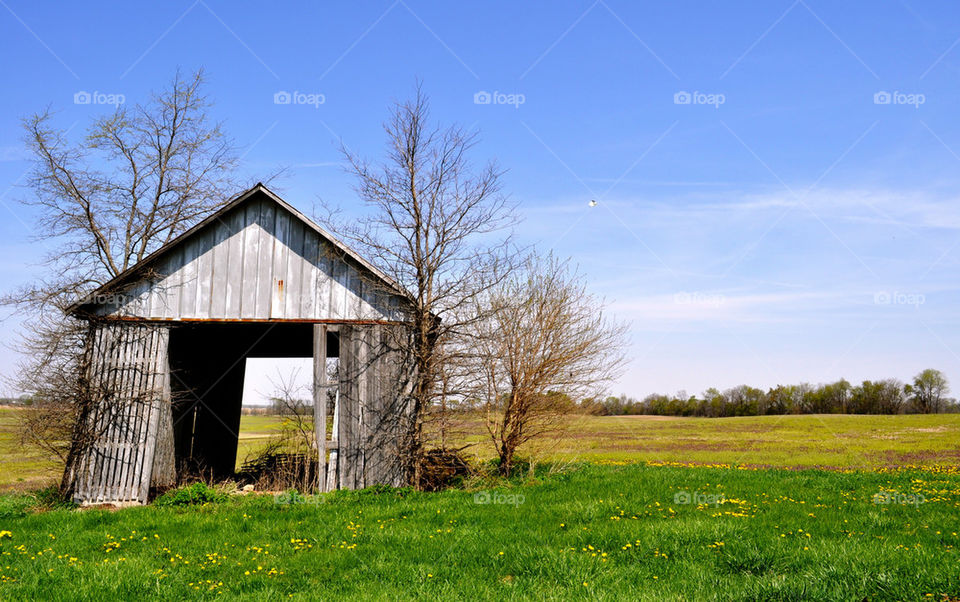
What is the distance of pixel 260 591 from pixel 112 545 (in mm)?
3664

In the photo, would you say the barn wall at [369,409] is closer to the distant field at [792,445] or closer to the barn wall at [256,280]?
the barn wall at [256,280]

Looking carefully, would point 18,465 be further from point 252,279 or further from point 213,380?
point 252,279

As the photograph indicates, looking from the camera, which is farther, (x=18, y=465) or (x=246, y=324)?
(x=18, y=465)

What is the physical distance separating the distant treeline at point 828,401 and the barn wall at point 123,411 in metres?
71.7

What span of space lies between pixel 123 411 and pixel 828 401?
9036cm

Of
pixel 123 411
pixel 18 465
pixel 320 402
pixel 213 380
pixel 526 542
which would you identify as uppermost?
pixel 213 380

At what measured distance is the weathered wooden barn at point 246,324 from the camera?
45.0 feet

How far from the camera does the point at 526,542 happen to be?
8.53 meters

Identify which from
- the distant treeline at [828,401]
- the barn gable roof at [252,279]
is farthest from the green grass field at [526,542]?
the distant treeline at [828,401]

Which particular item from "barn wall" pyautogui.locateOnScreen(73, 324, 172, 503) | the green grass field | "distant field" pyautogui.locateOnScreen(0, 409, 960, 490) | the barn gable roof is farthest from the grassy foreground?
the barn gable roof

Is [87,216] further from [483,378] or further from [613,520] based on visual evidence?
[613,520]

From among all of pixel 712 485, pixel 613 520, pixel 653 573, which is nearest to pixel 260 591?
pixel 653 573

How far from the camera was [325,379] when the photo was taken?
14023mm

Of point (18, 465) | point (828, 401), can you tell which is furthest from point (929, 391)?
point (18, 465)
